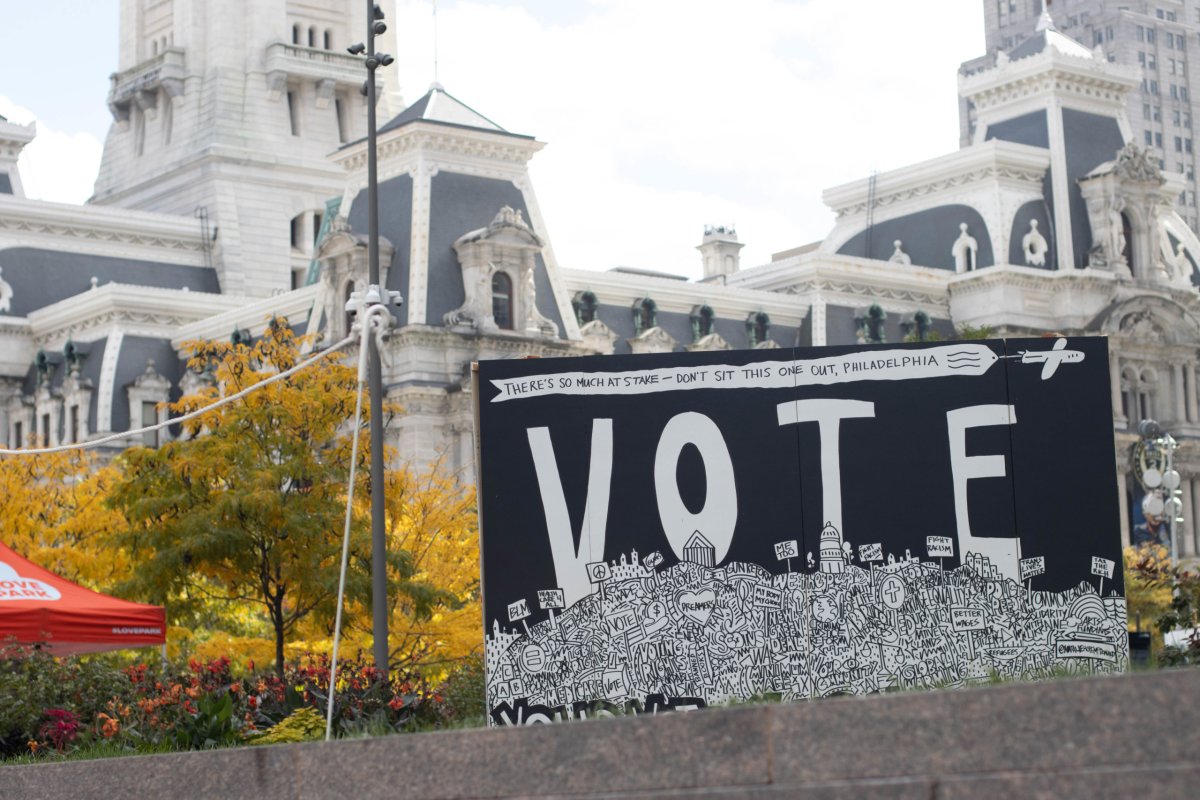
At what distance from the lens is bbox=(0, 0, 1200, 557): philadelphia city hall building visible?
63281 mm

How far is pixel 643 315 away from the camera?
71.2m

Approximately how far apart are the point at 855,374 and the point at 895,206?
69.9 metres

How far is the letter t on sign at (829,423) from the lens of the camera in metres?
16.6

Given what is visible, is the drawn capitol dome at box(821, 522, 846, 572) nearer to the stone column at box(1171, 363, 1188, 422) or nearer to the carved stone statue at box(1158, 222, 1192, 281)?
the stone column at box(1171, 363, 1188, 422)

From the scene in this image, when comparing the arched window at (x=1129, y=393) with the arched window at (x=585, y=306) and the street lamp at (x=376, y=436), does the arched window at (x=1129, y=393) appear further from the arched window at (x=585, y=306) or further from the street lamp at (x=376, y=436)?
the street lamp at (x=376, y=436)

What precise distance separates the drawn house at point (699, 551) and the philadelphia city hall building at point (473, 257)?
44.3 meters

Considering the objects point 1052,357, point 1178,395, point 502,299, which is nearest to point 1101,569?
point 1052,357

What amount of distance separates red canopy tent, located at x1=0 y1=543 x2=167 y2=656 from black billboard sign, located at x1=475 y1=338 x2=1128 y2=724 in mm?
7373

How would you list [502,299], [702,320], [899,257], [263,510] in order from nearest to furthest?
[263,510]
[502,299]
[702,320]
[899,257]

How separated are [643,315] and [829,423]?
Answer: 54604 mm

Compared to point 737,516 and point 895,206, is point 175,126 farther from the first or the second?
point 737,516

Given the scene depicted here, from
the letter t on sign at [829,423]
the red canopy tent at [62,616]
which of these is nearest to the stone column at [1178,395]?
the red canopy tent at [62,616]

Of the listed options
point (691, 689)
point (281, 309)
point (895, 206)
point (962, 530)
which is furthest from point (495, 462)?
point (895, 206)

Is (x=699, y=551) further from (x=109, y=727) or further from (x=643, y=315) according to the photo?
(x=643, y=315)
